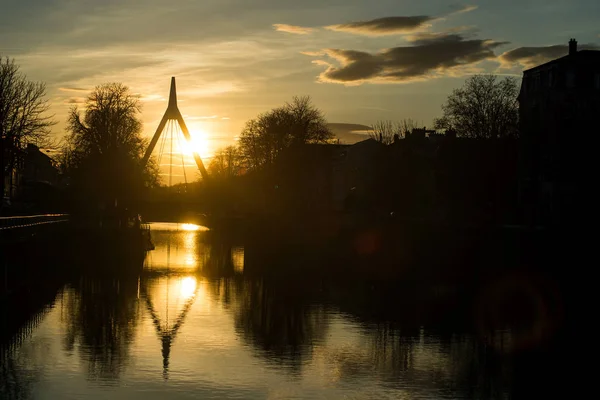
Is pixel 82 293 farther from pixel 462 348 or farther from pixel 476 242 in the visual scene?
pixel 476 242

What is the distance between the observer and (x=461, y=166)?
8600 cm

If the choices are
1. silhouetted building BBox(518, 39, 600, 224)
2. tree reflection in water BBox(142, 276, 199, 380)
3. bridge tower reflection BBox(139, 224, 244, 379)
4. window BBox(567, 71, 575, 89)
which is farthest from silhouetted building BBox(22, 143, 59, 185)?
tree reflection in water BBox(142, 276, 199, 380)

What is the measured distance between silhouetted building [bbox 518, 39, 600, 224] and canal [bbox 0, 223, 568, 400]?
35102mm

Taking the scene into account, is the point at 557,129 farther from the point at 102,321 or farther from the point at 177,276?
the point at 102,321

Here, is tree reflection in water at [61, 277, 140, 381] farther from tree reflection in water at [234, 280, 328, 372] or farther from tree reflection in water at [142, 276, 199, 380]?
tree reflection in water at [234, 280, 328, 372]

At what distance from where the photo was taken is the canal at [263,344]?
13398 millimetres

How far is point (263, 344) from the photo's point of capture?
17578mm

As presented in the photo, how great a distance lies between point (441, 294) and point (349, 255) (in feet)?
60.1

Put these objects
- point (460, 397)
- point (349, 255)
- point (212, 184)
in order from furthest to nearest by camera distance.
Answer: point (212, 184), point (349, 255), point (460, 397)

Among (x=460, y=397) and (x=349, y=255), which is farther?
(x=349, y=255)

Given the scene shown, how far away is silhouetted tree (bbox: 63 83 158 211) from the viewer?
96.6 meters

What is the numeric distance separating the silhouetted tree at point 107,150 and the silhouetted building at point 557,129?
40.1m

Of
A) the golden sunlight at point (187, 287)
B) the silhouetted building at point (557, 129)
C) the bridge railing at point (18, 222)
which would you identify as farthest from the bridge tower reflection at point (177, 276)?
the silhouetted building at point (557, 129)

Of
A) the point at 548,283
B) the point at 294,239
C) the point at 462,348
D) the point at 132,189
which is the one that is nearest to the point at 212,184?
the point at 132,189
